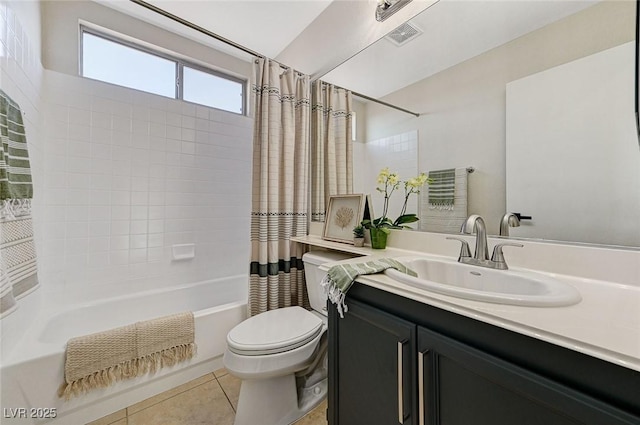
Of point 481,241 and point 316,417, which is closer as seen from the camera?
point 481,241

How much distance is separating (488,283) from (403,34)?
1284 mm

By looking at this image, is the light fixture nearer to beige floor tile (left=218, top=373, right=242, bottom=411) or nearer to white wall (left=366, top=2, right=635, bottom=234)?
white wall (left=366, top=2, right=635, bottom=234)

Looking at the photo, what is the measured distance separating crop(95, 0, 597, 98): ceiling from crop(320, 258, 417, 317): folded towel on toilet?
98cm

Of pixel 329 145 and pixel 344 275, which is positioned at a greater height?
pixel 329 145

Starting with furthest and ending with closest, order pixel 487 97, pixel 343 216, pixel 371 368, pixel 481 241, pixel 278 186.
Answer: pixel 278 186 < pixel 343 216 < pixel 487 97 < pixel 481 241 < pixel 371 368

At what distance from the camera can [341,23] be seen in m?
1.75

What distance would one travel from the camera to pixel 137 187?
1.96 metres

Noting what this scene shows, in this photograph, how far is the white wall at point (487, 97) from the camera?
2.71 feet

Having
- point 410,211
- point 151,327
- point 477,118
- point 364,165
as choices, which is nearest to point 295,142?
point 364,165

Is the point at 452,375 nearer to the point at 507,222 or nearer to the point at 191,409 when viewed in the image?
the point at 507,222

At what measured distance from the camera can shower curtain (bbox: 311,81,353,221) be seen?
69.4 inches

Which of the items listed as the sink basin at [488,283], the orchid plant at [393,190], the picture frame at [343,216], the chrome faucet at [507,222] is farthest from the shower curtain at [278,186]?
the chrome faucet at [507,222]

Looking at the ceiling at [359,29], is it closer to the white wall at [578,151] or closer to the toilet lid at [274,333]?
the white wall at [578,151]

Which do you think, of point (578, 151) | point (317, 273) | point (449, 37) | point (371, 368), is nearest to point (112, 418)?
point (317, 273)
